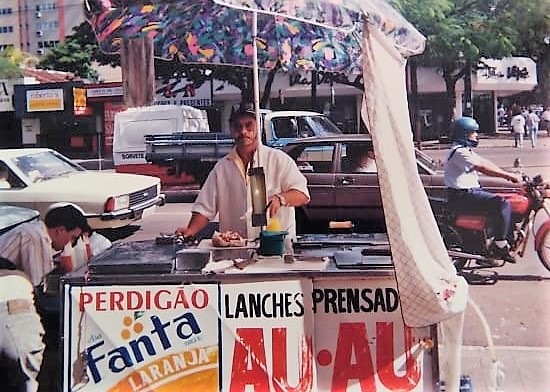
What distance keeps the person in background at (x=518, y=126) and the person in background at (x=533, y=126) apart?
0.12 feet

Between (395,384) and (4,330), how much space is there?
1.95 meters

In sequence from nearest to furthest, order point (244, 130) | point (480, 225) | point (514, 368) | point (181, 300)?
point (181, 300), point (480, 225), point (244, 130), point (514, 368)

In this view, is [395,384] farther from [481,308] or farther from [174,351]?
[174,351]

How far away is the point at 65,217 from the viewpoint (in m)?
3.76

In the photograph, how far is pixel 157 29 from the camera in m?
3.74

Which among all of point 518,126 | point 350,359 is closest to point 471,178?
point 518,126

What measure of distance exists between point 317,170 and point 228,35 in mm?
842

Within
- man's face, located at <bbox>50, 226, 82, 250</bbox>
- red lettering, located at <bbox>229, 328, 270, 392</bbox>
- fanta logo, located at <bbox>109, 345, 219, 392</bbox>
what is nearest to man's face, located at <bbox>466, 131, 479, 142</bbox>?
red lettering, located at <bbox>229, 328, 270, 392</bbox>

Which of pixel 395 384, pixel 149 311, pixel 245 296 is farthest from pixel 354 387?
pixel 149 311

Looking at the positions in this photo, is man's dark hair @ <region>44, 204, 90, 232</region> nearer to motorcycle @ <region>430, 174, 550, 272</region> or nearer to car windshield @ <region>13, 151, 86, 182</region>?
car windshield @ <region>13, 151, 86, 182</region>

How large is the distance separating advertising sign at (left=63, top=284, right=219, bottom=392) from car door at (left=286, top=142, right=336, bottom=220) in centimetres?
69

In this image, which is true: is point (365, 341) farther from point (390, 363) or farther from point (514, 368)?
point (514, 368)

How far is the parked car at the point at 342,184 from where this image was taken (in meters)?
3.75

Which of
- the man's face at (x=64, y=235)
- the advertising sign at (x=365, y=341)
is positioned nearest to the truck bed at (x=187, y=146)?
the man's face at (x=64, y=235)
